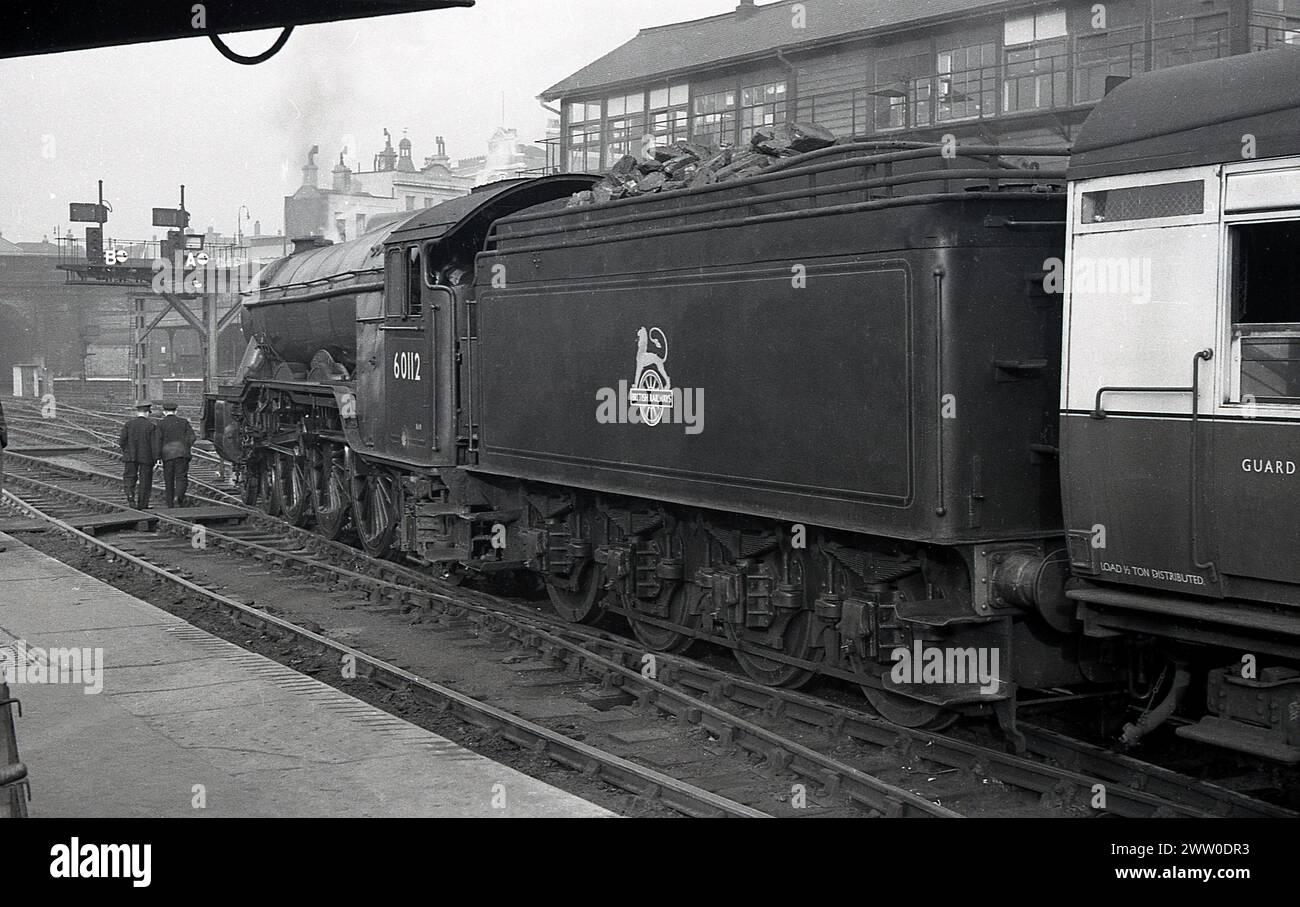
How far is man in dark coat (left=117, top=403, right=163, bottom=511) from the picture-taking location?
1691 cm

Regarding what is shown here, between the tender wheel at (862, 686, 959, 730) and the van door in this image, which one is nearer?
the van door

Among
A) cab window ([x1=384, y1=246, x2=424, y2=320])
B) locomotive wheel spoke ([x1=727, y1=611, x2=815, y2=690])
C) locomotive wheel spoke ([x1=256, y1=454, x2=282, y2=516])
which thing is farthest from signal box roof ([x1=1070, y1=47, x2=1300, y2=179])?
locomotive wheel spoke ([x1=256, y1=454, x2=282, y2=516])

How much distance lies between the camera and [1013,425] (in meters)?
6.50

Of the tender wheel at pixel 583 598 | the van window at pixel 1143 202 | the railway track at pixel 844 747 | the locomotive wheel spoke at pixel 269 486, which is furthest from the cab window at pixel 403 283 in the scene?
the van window at pixel 1143 202

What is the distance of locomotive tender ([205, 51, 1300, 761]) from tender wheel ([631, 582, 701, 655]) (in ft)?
0.09

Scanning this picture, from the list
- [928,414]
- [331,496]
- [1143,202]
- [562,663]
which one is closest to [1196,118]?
[1143,202]

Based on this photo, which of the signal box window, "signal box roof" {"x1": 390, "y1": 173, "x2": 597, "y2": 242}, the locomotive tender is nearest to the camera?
the signal box window

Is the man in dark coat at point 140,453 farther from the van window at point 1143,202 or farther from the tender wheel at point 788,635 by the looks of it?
the van window at point 1143,202

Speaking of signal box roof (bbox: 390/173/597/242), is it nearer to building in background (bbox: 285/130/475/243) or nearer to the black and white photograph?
the black and white photograph

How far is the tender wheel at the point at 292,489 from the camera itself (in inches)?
604

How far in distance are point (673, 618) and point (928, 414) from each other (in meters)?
3.23

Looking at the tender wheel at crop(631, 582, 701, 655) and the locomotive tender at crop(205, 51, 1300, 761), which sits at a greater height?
the locomotive tender at crop(205, 51, 1300, 761)

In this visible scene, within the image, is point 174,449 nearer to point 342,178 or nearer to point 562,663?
point 562,663

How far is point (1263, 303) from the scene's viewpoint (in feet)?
17.4
